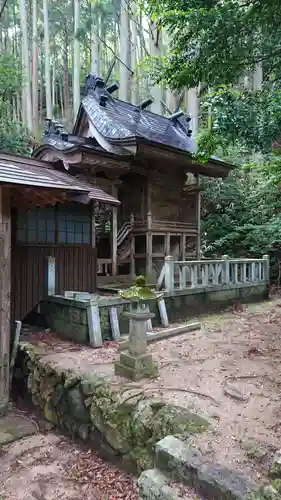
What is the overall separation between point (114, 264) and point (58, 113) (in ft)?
80.0

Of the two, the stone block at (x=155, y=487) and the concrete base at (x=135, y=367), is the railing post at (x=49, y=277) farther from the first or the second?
the stone block at (x=155, y=487)

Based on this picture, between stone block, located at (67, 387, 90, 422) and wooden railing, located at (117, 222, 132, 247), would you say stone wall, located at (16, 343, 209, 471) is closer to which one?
stone block, located at (67, 387, 90, 422)

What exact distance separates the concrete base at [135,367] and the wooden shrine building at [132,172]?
15.1 ft

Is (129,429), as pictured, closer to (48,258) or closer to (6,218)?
(6,218)

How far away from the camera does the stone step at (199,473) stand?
2.46 m

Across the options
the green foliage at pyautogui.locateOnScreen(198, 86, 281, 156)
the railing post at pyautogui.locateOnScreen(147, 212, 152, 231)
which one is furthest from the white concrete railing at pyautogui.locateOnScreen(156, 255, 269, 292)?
the green foliage at pyautogui.locateOnScreen(198, 86, 281, 156)

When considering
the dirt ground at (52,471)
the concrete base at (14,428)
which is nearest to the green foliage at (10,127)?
the concrete base at (14,428)

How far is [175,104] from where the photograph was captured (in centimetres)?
2127

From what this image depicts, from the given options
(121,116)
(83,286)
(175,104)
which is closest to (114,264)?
(83,286)

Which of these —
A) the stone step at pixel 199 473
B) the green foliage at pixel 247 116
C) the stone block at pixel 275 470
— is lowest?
the stone step at pixel 199 473

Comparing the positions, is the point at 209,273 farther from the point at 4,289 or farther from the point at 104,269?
the point at 4,289

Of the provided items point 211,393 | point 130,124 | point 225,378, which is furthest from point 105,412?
point 130,124

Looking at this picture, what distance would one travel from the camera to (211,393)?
13.5ft

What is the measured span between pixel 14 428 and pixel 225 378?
3.30 meters
